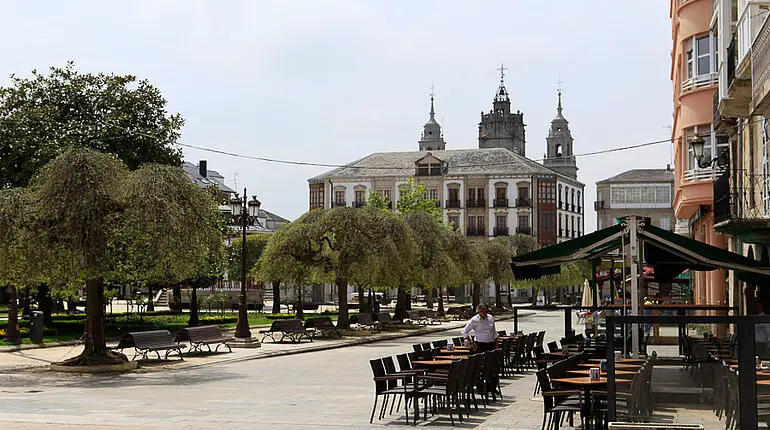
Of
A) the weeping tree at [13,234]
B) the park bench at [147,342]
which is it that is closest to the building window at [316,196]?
the park bench at [147,342]

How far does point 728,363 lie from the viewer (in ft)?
30.6

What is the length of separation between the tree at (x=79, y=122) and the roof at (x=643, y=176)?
73.4m

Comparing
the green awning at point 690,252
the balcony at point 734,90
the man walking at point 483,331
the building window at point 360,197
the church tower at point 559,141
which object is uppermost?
the church tower at point 559,141

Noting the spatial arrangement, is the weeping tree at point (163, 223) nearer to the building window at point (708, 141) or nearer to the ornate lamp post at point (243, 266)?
the ornate lamp post at point (243, 266)

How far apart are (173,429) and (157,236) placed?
9.17 m

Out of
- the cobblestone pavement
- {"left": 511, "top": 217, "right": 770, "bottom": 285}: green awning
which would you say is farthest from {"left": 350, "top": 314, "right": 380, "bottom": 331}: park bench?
{"left": 511, "top": 217, "right": 770, "bottom": 285}: green awning

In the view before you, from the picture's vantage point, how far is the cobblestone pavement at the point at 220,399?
49.2 ft

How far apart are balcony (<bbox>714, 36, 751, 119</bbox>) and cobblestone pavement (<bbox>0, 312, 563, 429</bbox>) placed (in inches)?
271

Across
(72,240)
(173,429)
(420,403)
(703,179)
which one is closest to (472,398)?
(420,403)

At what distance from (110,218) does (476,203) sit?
83.9 m

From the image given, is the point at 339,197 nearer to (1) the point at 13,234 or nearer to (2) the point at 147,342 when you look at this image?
(2) the point at 147,342

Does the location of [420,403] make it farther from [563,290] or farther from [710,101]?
[563,290]

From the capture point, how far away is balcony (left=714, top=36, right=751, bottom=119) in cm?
1847

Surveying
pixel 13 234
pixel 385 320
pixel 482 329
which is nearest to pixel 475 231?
pixel 385 320
